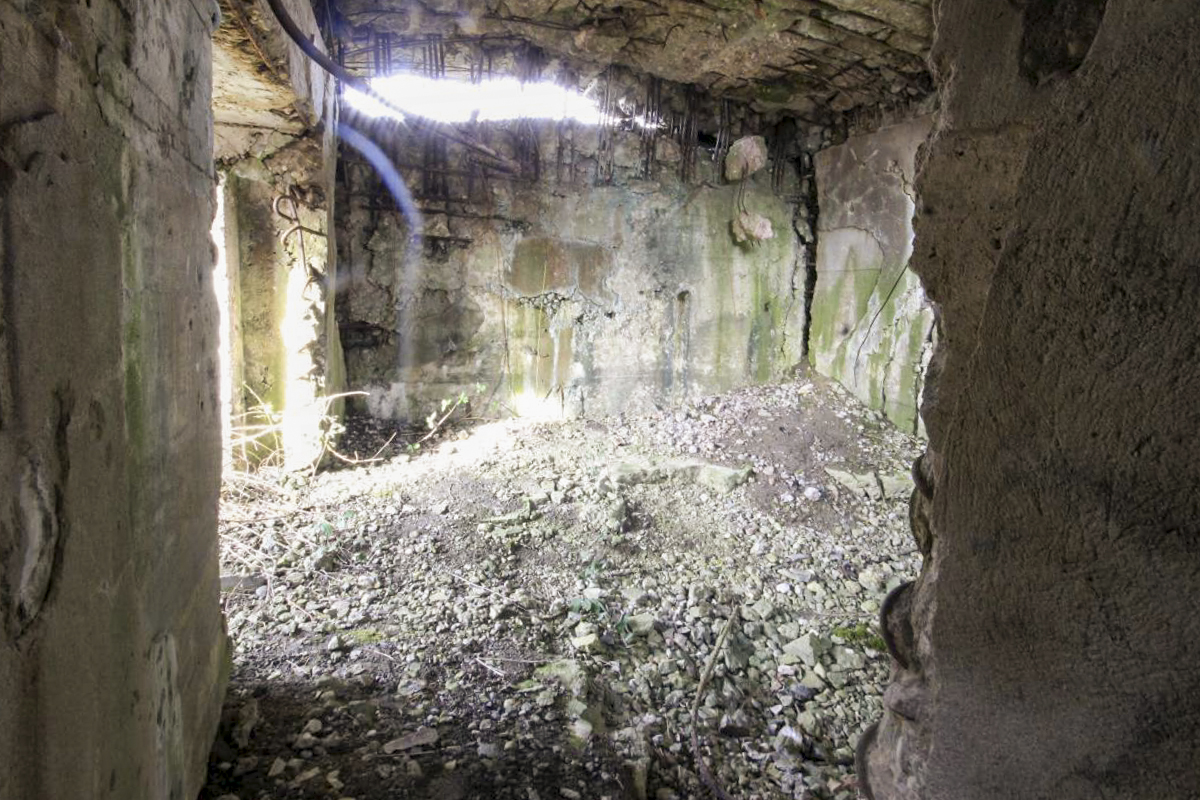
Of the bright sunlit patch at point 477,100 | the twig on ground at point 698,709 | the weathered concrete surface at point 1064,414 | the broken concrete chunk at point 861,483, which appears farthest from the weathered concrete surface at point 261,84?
the broken concrete chunk at point 861,483

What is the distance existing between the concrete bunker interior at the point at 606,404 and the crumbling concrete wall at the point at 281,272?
3cm

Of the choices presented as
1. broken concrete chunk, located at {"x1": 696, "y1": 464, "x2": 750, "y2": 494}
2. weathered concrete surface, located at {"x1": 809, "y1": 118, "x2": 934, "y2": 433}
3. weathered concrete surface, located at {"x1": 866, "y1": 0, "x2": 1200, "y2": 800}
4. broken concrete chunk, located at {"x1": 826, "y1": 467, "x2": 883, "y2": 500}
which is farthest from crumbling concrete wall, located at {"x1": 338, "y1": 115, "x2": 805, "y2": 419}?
weathered concrete surface, located at {"x1": 866, "y1": 0, "x2": 1200, "y2": 800}

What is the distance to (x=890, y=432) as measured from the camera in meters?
5.07

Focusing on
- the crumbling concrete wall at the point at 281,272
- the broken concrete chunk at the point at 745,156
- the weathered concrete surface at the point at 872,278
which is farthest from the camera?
the broken concrete chunk at the point at 745,156

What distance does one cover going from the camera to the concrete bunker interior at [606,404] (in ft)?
2.56

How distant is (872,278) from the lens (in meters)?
5.33

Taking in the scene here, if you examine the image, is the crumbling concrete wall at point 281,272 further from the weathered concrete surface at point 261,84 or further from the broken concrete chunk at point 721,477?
the broken concrete chunk at point 721,477

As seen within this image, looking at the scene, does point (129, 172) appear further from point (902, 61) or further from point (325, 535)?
point (902, 61)

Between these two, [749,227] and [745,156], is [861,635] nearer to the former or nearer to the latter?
[749,227]

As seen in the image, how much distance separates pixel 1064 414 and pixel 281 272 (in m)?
4.17

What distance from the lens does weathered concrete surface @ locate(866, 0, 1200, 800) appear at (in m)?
0.72

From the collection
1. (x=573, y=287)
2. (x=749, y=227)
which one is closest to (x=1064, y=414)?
(x=573, y=287)

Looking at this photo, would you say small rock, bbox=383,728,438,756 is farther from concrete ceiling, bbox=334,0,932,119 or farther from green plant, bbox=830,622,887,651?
concrete ceiling, bbox=334,0,932,119

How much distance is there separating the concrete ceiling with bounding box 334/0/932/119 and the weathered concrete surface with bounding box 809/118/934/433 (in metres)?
0.43
